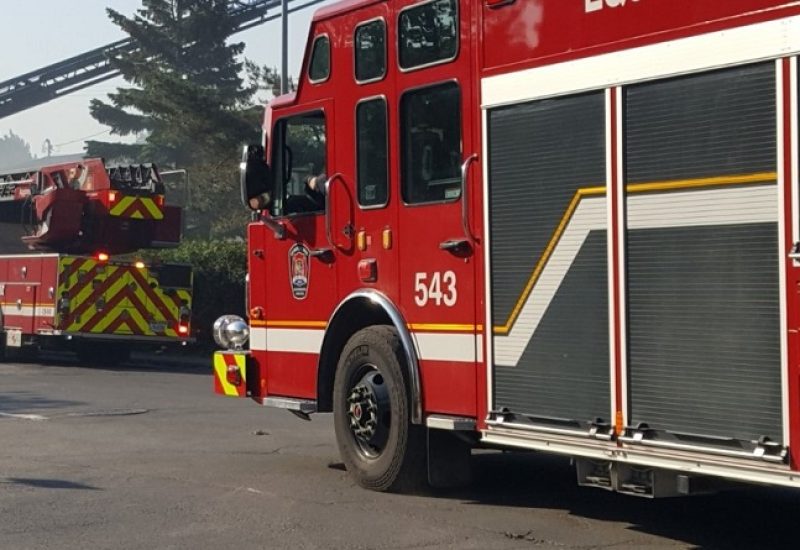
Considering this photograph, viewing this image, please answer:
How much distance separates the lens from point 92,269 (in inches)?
818

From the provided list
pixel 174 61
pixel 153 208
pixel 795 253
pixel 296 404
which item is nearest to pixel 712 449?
pixel 795 253

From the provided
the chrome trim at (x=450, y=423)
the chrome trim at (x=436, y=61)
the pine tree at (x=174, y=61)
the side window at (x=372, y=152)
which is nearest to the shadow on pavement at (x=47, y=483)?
the chrome trim at (x=450, y=423)

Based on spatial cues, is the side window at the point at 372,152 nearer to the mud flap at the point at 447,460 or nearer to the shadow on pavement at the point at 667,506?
the mud flap at the point at 447,460

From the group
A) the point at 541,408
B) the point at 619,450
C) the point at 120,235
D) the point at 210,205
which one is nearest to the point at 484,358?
the point at 541,408

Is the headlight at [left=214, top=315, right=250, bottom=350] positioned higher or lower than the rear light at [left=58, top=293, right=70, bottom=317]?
lower

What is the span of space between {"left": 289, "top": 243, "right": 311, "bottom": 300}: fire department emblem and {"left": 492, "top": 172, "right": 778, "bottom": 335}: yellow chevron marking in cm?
221

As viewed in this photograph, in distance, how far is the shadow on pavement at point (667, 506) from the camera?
23.7ft

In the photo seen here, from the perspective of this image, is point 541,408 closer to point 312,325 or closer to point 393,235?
point 393,235

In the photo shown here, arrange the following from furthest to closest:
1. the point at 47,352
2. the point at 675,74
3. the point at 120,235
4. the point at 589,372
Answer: the point at 47,352, the point at 120,235, the point at 589,372, the point at 675,74

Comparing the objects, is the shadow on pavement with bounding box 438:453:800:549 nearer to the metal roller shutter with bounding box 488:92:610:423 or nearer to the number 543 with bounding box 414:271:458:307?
the metal roller shutter with bounding box 488:92:610:423

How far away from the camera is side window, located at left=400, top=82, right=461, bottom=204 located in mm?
7828

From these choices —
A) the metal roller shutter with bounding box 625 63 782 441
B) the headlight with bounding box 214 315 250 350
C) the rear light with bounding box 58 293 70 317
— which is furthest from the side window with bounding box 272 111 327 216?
the rear light with bounding box 58 293 70 317

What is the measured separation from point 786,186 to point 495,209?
2032 millimetres

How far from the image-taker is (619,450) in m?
6.55
